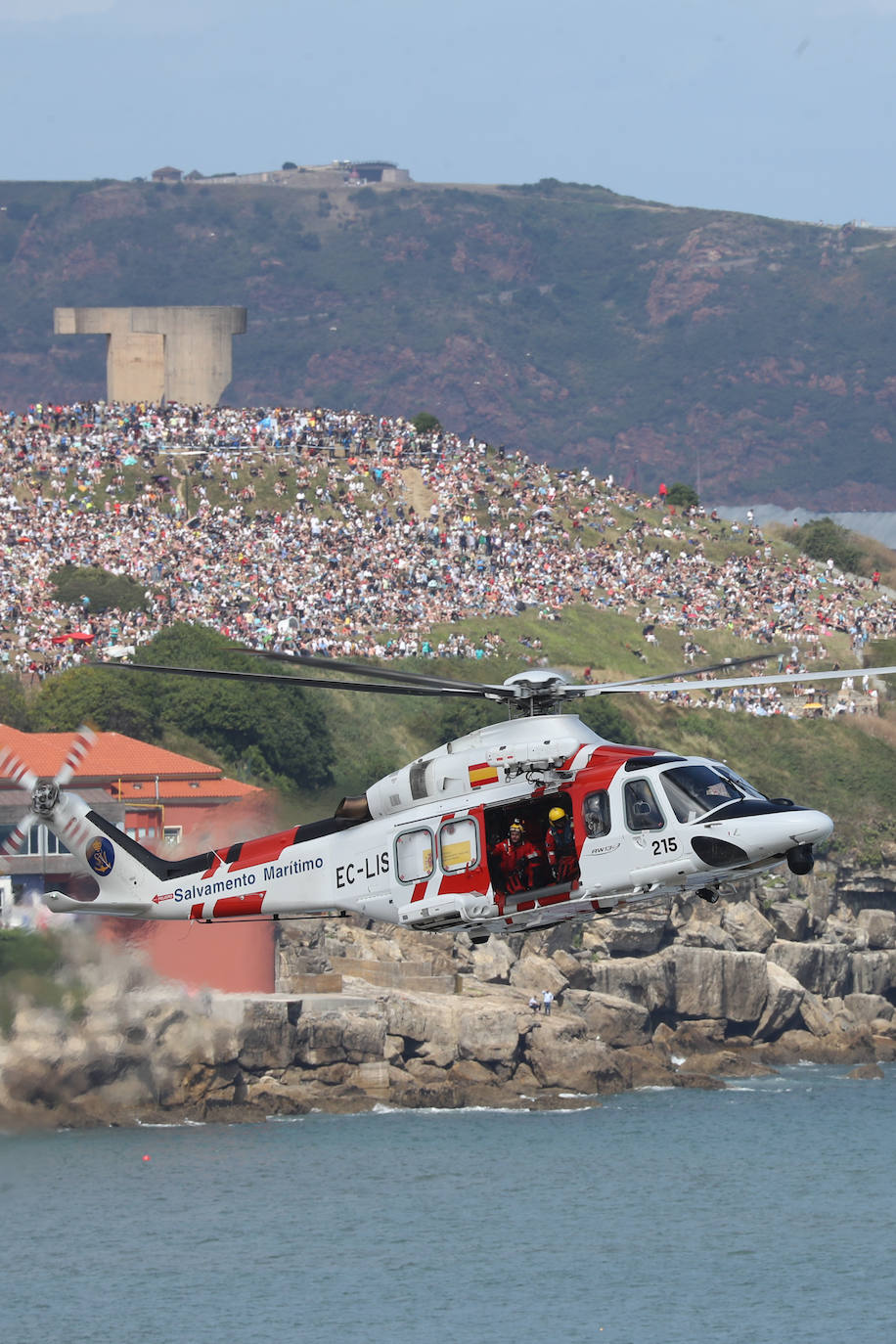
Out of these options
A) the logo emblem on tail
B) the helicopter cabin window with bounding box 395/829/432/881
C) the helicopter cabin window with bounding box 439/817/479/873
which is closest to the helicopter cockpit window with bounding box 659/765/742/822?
the helicopter cabin window with bounding box 439/817/479/873

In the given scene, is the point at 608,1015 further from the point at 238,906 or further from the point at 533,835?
the point at 533,835

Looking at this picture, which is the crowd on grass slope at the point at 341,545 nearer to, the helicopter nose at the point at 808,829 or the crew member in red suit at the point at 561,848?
the crew member in red suit at the point at 561,848

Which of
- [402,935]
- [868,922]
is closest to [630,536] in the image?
[868,922]

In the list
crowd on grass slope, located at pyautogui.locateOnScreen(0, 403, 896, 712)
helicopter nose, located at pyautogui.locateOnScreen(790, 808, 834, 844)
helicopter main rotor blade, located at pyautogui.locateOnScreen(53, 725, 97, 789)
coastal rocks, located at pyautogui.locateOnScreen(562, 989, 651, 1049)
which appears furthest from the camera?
crowd on grass slope, located at pyautogui.locateOnScreen(0, 403, 896, 712)

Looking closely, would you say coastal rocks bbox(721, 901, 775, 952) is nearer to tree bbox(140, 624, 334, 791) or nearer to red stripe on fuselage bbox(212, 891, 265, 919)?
tree bbox(140, 624, 334, 791)

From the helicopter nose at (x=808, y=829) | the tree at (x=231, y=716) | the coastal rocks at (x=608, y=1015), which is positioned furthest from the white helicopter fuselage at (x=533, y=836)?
the tree at (x=231, y=716)

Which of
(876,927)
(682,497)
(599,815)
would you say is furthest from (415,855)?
(682,497)

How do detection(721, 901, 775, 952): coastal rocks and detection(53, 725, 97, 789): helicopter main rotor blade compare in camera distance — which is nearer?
detection(53, 725, 97, 789): helicopter main rotor blade
